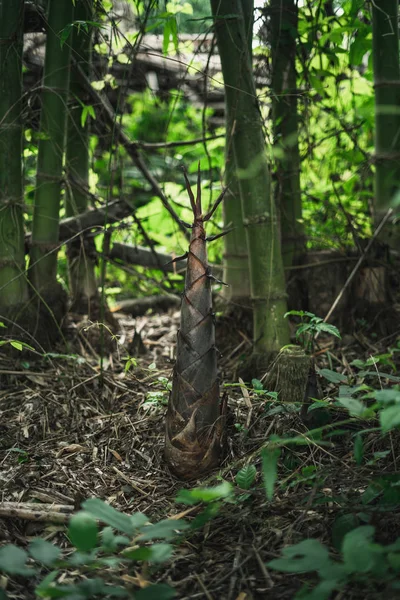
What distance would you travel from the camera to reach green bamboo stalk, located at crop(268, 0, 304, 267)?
10.5 ft

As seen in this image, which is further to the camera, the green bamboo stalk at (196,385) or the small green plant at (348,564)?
the green bamboo stalk at (196,385)

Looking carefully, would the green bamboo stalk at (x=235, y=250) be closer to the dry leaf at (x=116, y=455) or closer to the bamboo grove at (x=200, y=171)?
the bamboo grove at (x=200, y=171)

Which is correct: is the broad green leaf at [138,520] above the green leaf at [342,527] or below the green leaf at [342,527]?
above

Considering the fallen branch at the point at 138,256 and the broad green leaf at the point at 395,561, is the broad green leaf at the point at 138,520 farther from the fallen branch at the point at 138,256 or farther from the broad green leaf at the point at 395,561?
the fallen branch at the point at 138,256

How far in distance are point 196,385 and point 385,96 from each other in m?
1.97

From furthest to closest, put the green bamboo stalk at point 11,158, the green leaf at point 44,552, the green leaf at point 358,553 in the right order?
the green bamboo stalk at point 11,158, the green leaf at point 44,552, the green leaf at point 358,553

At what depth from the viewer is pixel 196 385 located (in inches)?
77.0

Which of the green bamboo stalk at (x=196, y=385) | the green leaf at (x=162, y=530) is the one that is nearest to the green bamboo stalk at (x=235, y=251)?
the green bamboo stalk at (x=196, y=385)

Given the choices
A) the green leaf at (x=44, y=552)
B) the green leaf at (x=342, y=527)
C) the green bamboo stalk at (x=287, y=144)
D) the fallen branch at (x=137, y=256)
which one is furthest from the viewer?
the fallen branch at (x=137, y=256)

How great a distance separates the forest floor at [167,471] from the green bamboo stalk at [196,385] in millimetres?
82

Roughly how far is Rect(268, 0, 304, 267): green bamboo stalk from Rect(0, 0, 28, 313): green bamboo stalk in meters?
1.35

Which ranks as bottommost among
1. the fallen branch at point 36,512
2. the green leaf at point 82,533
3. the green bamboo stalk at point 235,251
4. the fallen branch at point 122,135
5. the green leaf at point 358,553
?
the fallen branch at point 36,512

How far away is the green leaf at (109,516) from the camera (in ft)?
4.19

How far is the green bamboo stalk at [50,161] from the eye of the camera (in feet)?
9.46
